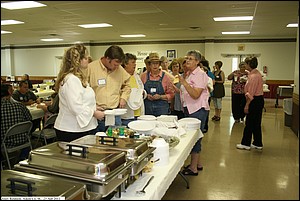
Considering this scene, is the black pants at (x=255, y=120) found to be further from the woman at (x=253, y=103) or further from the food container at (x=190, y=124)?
the food container at (x=190, y=124)

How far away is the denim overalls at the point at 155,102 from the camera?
3.12 m

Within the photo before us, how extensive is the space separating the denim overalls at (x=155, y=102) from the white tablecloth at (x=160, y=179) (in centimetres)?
113

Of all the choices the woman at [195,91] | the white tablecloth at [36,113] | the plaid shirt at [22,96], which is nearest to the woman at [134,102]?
the woman at [195,91]

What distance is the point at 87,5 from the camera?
74 cm

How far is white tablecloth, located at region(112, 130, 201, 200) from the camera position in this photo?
117 centimetres

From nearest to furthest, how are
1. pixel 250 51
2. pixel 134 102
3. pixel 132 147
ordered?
pixel 132 147, pixel 134 102, pixel 250 51

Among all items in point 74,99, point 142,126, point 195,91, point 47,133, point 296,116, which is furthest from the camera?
point 47,133

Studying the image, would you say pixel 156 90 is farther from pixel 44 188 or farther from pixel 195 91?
pixel 44 188

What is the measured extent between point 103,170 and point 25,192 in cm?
27

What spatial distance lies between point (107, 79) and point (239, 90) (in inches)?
158

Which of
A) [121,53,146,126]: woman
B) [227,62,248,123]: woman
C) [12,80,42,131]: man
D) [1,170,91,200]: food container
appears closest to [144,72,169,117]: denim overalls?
[121,53,146,126]: woman

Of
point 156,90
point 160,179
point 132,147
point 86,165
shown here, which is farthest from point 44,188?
point 156,90

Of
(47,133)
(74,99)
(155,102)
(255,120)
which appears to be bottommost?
(47,133)

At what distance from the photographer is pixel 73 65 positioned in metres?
1.71
